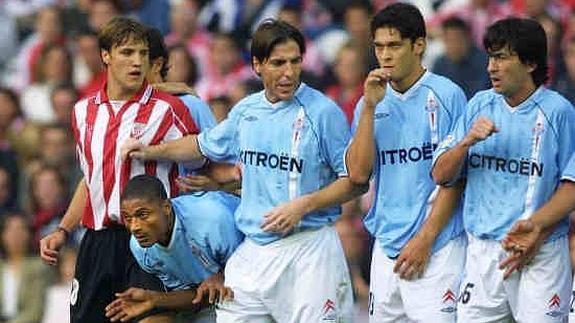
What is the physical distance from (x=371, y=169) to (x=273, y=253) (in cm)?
72

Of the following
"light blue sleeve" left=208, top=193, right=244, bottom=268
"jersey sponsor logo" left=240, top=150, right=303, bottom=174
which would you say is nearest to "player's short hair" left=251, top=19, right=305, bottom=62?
"jersey sponsor logo" left=240, top=150, right=303, bottom=174

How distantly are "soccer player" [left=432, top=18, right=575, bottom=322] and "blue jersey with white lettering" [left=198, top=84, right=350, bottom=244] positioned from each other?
63 cm

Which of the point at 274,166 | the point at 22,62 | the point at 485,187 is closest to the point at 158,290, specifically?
the point at 274,166

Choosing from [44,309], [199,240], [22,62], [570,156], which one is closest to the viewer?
[570,156]

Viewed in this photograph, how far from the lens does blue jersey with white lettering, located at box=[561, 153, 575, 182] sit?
32.3ft

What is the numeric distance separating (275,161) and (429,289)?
1.09 meters

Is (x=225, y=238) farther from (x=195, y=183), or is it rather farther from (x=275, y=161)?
(x=275, y=161)

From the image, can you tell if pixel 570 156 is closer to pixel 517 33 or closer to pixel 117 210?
pixel 517 33

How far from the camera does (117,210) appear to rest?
35.9ft

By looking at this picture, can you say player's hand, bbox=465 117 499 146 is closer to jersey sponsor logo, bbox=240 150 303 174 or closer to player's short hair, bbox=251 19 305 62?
jersey sponsor logo, bbox=240 150 303 174

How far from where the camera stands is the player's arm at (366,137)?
10047mm

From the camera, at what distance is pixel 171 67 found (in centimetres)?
1472

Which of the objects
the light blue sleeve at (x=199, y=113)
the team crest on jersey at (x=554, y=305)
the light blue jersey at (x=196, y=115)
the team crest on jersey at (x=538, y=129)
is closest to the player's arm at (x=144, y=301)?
the light blue jersey at (x=196, y=115)

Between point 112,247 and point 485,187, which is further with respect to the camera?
point 112,247
